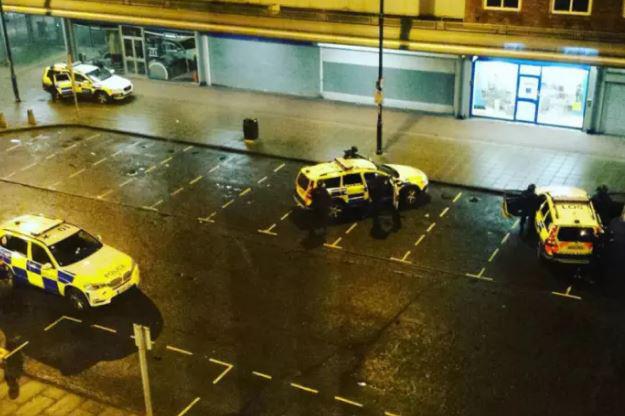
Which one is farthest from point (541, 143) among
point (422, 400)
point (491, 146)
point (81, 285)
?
point (81, 285)

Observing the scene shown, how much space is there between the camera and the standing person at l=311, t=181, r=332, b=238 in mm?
21753

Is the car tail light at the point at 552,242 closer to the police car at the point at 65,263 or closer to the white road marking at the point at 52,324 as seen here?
the police car at the point at 65,263

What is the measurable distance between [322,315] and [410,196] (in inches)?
266

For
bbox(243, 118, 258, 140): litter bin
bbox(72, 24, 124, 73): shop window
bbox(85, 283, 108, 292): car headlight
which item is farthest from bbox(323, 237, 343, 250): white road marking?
bbox(72, 24, 124, 73): shop window

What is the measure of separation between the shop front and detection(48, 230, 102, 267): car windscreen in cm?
1778

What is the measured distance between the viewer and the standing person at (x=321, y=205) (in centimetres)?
2175

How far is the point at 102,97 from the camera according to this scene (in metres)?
34.6

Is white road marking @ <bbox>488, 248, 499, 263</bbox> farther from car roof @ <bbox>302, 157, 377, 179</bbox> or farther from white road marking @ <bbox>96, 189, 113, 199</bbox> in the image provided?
white road marking @ <bbox>96, 189, 113, 199</bbox>

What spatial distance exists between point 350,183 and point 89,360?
9335 mm

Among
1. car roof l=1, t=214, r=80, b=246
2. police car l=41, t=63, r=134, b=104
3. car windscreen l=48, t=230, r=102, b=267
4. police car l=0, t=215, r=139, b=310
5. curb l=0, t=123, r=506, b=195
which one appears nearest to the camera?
police car l=0, t=215, r=139, b=310

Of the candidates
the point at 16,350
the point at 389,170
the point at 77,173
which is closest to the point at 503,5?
the point at 389,170

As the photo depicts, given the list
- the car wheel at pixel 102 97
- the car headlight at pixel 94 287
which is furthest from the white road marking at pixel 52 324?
the car wheel at pixel 102 97

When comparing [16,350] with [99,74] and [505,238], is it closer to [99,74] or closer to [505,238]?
[505,238]

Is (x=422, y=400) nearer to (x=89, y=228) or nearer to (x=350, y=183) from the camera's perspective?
(x=350, y=183)
